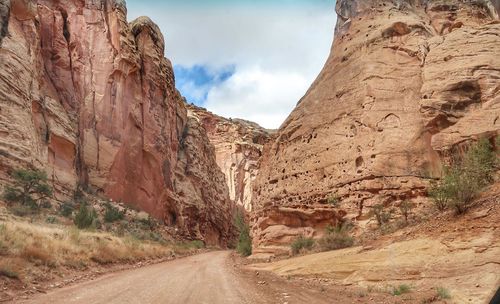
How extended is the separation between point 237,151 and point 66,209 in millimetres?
62252

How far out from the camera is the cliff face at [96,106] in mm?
33156

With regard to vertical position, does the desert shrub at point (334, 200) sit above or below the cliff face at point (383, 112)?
below

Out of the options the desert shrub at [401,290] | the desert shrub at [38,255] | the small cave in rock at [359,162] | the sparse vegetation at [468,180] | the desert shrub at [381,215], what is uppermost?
the small cave in rock at [359,162]

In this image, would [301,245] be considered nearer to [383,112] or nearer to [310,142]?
[310,142]

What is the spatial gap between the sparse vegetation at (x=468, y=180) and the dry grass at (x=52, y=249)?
1261 centimetres

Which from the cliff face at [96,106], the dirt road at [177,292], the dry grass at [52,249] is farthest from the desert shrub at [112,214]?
the dirt road at [177,292]

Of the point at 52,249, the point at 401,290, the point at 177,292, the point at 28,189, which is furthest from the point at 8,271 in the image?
the point at 28,189

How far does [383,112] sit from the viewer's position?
21.5m

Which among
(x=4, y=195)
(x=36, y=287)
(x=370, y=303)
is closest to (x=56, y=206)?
(x=4, y=195)

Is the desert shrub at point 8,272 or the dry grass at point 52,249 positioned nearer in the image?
the desert shrub at point 8,272

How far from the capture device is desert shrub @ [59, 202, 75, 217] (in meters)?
30.0

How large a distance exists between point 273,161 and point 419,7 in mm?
13775

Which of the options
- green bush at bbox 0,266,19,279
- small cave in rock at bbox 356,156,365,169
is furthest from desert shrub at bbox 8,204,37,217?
small cave in rock at bbox 356,156,365,169

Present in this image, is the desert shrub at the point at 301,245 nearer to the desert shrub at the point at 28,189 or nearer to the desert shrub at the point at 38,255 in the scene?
the desert shrub at the point at 38,255
